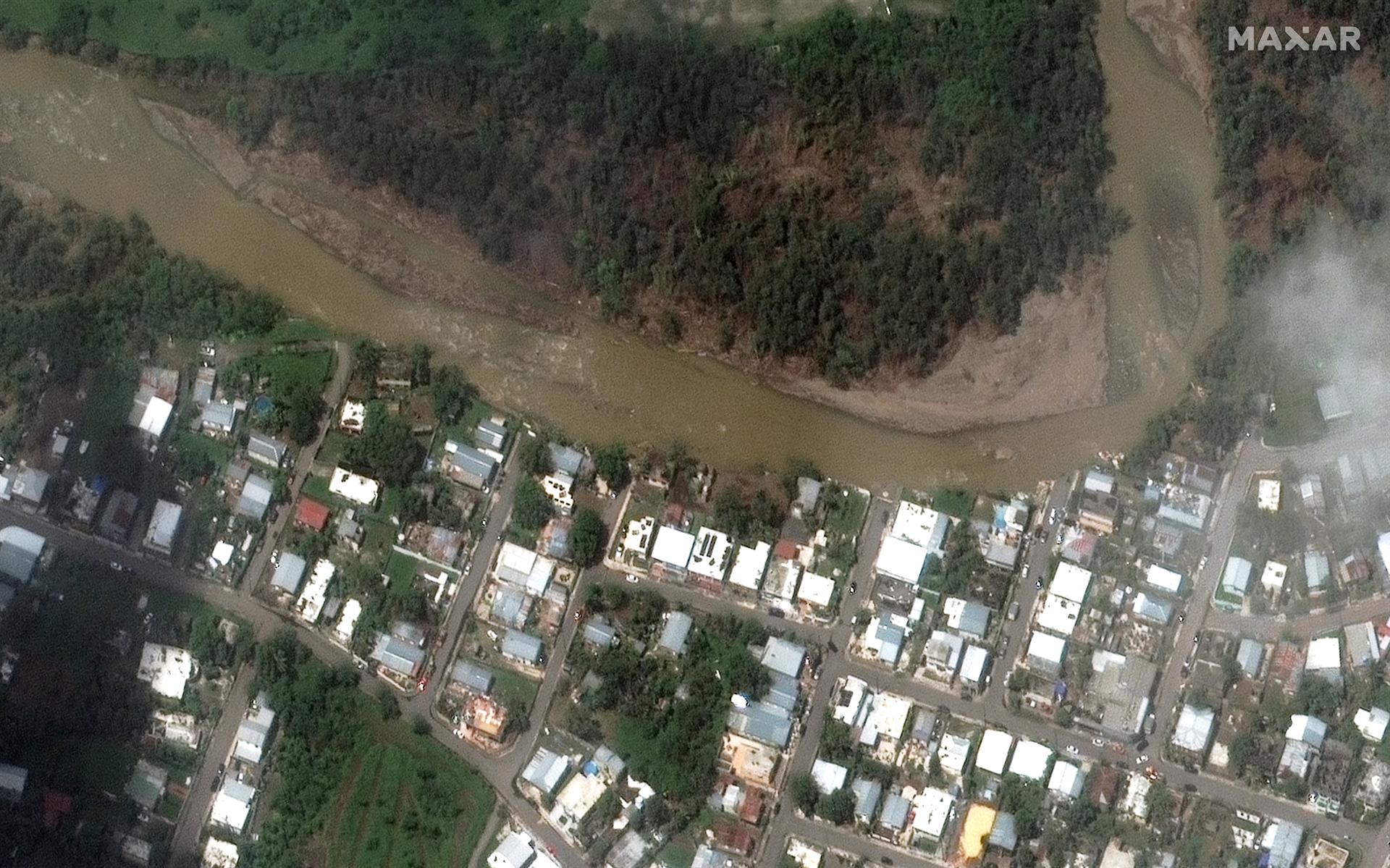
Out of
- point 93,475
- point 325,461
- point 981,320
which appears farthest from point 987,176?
point 93,475

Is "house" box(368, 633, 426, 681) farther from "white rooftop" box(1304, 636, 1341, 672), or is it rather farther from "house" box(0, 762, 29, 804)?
"white rooftop" box(1304, 636, 1341, 672)

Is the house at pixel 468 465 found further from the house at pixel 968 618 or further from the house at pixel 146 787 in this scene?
the house at pixel 968 618

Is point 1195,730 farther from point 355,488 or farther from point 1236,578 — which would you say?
point 355,488

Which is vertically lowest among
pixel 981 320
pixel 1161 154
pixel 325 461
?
pixel 325 461

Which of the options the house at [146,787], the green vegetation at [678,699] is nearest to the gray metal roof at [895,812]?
the green vegetation at [678,699]

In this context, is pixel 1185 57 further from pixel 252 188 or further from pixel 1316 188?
pixel 252 188

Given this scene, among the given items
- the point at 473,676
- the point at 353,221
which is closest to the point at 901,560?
the point at 473,676
